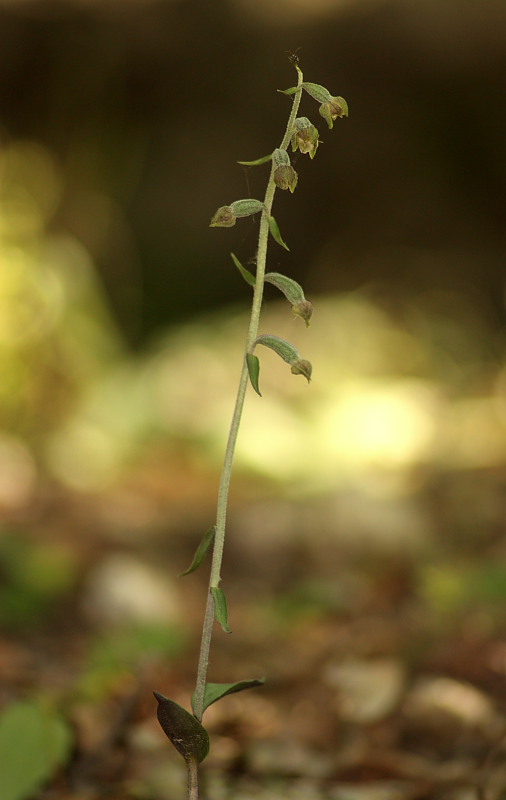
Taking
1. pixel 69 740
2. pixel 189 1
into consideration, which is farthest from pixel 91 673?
pixel 189 1

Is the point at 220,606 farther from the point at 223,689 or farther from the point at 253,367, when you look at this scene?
the point at 253,367

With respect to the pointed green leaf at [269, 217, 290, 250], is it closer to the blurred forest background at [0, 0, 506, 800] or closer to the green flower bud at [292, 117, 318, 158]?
the green flower bud at [292, 117, 318, 158]

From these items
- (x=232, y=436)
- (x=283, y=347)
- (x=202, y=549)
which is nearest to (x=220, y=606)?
(x=202, y=549)

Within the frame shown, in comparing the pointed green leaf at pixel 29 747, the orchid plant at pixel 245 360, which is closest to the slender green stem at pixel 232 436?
the orchid plant at pixel 245 360

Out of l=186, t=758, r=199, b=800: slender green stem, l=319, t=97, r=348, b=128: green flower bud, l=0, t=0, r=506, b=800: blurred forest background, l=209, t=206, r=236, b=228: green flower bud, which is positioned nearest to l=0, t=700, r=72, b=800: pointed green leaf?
l=0, t=0, r=506, b=800: blurred forest background

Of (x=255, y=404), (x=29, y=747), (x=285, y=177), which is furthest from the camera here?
(x=255, y=404)

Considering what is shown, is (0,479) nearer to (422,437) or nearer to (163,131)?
(422,437)

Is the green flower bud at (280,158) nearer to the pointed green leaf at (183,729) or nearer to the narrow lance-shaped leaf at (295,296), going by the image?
the narrow lance-shaped leaf at (295,296)
